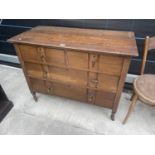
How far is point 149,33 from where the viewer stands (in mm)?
1510

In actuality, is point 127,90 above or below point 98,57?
below

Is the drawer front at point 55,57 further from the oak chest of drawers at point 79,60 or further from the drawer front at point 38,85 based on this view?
the drawer front at point 38,85

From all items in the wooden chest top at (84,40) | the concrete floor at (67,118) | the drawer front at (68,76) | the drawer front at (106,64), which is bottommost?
the concrete floor at (67,118)

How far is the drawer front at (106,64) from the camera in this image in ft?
3.62

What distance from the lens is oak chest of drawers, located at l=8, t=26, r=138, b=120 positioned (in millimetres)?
1118

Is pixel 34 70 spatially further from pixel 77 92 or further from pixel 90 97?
pixel 90 97

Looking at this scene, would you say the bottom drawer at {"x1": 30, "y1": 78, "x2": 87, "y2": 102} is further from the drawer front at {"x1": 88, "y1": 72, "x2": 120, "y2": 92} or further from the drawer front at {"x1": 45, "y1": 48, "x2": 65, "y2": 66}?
the drawer front at {"x1": 45, "y1": 48, "x2": 65, "y2": 66}

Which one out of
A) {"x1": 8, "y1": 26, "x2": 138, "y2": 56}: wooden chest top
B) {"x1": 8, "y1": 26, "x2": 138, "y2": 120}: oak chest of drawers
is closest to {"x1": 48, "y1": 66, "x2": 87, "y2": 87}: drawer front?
{"x1": 8, "y1": 26, "x2": 138, "y2": 120}: oak chest of drawers

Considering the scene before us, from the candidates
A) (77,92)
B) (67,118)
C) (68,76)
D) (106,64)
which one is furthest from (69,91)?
(106,64)

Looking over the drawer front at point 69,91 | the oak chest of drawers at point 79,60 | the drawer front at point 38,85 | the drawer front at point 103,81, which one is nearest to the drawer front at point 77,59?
the oak chest of drawers at point 79,60
